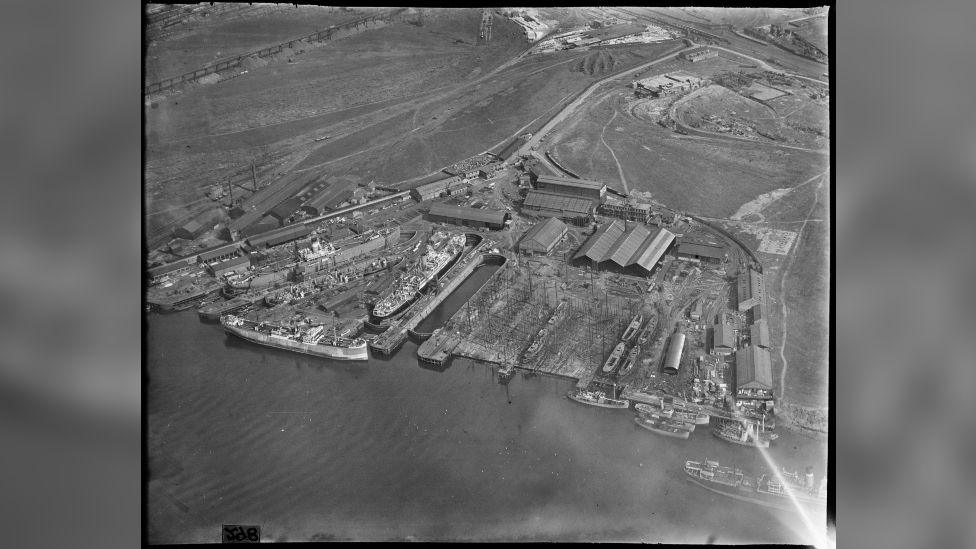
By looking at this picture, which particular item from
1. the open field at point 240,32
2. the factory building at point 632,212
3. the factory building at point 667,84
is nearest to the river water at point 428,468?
the factory building at point 632,212

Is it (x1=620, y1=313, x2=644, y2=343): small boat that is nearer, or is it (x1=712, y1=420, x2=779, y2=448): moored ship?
(x1=712, y1=420, x2=779, y2=448): moored ship

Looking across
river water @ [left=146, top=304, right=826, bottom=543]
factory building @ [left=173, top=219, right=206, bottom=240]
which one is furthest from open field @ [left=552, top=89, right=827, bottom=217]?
factory building @ [left=173, top=219, right=206, bottom=240]

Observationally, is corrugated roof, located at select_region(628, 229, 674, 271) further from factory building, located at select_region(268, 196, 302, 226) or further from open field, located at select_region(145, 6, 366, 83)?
open field, located at select_region(145, 6, 366, 83)

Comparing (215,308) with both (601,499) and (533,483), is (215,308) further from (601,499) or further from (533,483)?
(601,499)

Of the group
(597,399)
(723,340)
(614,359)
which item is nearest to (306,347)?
(597,399)

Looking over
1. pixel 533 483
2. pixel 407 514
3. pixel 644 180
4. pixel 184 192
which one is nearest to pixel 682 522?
pixel 533 483

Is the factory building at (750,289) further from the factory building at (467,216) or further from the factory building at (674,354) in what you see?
the factory building at (467,216)
